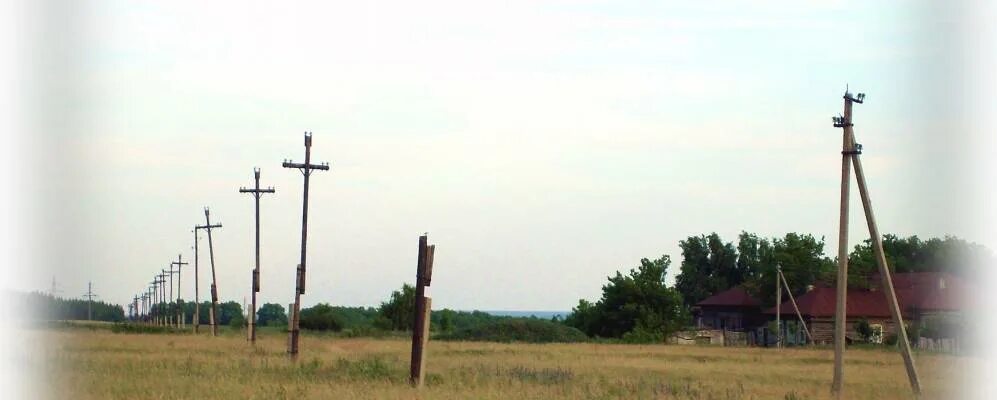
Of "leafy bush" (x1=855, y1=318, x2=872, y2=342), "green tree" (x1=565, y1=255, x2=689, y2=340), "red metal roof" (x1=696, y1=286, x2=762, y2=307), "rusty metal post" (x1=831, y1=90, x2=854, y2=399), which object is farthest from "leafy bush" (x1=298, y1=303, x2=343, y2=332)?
"rusty metal post" (x1=831, y1=90, x2=854, y2=399)

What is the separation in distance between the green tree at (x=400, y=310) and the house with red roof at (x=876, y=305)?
2675cm

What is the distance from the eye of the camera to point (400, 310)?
295ft

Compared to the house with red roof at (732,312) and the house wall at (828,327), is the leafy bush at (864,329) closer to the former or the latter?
the house wall at (828,327)

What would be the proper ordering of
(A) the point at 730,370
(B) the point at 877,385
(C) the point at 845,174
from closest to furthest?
(C) the point at 845,174
(B) the point at 877,385
(A) the point at 730,370

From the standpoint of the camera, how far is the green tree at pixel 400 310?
291 feet

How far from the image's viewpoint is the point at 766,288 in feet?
249

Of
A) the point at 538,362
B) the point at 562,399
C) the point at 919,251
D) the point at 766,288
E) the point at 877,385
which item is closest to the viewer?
the point at 562,399

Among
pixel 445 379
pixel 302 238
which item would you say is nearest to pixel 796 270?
pixel 302 238

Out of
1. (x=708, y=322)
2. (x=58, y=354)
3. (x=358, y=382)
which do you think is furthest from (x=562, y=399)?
(x=708, y=322)

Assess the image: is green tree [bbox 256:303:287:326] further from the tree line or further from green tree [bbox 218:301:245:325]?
the tree line

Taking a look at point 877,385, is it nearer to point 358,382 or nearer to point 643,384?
point 643,384

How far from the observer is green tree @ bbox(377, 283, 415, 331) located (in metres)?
88.6

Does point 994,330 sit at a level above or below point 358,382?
above

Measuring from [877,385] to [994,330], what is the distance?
31.2 ft
